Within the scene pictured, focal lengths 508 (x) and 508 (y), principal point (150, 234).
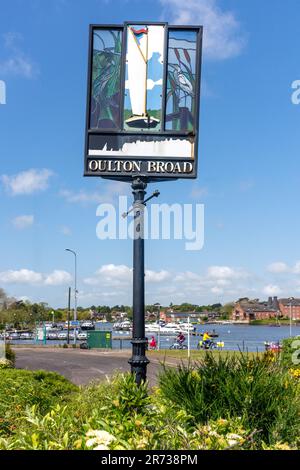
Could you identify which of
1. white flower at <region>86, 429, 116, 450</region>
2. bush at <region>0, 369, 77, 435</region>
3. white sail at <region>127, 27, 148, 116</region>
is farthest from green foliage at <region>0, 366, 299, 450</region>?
white sail at <region>127, 27, 148, 116</region>

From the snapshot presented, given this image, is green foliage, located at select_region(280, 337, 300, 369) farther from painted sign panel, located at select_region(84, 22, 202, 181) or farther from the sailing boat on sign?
the sailing boat on sign

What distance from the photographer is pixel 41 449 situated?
4.16m

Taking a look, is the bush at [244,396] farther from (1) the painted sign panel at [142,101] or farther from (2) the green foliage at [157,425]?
(1) the painted sign panel at [142,101]

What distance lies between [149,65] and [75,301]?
146ft

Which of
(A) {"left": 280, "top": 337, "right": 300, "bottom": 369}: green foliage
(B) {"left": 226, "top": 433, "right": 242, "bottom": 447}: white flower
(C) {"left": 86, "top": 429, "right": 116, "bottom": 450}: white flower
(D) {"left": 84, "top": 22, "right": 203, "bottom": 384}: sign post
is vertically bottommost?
(A) {"left": 280, "top": 337, "right": 300, "bottom": 369}: green foliage

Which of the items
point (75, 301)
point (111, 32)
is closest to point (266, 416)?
point (111, 32)

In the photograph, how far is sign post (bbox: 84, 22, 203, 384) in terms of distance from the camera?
9188 mm

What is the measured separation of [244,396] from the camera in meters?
6.14

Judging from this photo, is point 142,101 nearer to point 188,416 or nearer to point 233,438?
point 188,416

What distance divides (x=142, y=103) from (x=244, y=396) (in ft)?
18.1

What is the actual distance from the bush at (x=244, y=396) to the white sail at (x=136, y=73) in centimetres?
489

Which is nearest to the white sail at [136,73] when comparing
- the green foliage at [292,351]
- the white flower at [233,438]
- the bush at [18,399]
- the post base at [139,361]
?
the post base at [139,361]

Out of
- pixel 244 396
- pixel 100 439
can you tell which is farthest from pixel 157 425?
pixel 244 396

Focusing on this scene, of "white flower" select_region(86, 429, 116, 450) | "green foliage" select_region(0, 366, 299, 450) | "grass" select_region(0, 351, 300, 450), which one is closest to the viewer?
"white flower" select_region(86, 429, 116, 450)
